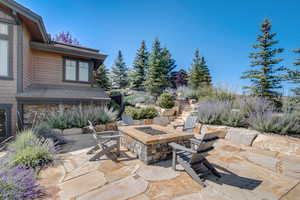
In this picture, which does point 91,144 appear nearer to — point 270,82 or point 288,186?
point 288,186

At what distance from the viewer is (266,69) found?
773cm

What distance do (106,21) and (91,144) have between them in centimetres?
733

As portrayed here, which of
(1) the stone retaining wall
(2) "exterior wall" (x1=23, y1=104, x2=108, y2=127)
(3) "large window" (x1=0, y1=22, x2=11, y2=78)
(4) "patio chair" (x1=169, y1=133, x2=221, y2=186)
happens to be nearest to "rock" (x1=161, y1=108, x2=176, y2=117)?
(1) the stone retaining wall

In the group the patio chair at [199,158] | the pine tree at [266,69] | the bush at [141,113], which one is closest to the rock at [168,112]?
the bush at [141,113]

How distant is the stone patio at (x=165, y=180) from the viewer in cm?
199

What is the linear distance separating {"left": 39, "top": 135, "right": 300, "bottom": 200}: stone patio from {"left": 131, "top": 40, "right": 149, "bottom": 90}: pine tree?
14.0 meters

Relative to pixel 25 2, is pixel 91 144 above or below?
below

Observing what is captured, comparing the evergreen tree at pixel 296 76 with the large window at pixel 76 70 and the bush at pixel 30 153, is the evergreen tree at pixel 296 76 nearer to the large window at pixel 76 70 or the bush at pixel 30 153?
the bush at pixel 30 153

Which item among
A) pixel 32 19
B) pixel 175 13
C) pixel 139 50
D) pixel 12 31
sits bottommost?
pixel 12 31

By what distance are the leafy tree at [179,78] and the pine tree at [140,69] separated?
532 cm

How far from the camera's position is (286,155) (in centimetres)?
359

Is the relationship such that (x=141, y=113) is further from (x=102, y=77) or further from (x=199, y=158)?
(x=102, y=77)

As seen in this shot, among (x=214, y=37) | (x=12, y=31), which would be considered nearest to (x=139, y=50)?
(x=214, y=37)

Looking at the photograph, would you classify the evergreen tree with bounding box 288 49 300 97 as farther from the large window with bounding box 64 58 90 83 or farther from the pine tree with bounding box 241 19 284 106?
the large window with bounding box 64 58 90 83
